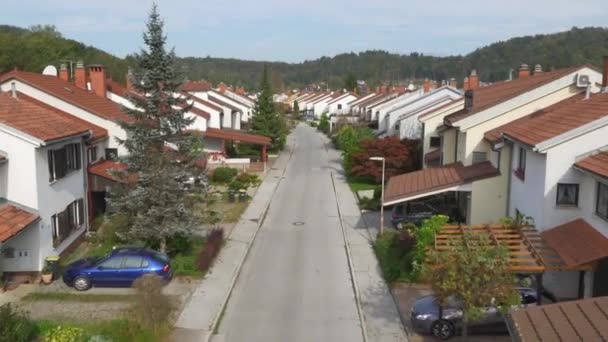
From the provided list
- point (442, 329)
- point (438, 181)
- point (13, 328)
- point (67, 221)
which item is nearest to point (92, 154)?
point (67, 221)

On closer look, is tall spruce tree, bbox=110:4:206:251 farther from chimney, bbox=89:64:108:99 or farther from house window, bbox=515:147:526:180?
chimney, bbox=89:64:108:99

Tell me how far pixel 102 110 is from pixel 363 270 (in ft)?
55.6

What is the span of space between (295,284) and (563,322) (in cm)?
1223

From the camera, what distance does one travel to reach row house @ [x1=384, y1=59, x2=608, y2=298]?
57.1 ft

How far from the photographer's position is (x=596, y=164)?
56.7ft

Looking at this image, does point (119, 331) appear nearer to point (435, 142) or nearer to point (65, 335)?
point (65, 335)

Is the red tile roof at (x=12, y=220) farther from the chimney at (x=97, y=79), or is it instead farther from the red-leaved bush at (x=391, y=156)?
the red-leaved bush at (x=391, y=156)

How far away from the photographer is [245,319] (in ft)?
58.3

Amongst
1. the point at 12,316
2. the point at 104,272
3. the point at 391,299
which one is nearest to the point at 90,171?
the point at 104,272

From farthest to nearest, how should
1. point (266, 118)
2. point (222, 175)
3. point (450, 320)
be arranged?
point (266, 118) → point (222, 175) → point (450, 320)

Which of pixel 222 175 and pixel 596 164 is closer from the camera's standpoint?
pixel 596 164

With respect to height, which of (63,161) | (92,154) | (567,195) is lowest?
(567,195)

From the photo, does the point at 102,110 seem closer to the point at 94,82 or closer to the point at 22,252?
the point at 94,82

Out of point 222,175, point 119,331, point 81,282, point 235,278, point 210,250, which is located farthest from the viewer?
point 222,175
